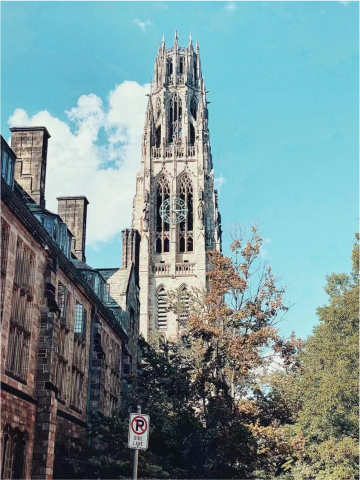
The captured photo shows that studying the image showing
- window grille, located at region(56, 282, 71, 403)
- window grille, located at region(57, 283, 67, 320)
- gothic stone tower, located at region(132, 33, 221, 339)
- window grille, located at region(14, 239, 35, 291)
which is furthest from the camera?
gothic stone tower, located at region(132, 33, 221, 339)

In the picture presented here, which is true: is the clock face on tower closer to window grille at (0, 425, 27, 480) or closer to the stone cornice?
the stone cornice

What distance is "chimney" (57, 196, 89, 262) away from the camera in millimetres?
34875

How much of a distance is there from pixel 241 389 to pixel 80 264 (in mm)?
9455

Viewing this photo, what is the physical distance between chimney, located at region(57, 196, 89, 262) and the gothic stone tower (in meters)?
44.6

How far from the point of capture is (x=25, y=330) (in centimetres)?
1931

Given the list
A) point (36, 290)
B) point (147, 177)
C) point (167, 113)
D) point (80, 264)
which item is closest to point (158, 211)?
point (147, 177)

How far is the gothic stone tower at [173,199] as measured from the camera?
8344 cm

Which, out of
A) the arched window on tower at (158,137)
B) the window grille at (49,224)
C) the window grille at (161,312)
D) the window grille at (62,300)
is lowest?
the window grille at (62,300)

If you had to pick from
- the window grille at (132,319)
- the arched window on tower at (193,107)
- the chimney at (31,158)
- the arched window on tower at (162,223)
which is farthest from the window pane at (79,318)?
the arched window on tower at (193,107)

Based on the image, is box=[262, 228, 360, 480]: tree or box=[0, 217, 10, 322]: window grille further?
box=[262, 228, 360, 480]: tree

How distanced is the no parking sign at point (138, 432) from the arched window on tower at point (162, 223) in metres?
73.1

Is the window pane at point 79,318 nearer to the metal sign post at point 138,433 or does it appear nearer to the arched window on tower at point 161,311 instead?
the metal sign post at point 138,433

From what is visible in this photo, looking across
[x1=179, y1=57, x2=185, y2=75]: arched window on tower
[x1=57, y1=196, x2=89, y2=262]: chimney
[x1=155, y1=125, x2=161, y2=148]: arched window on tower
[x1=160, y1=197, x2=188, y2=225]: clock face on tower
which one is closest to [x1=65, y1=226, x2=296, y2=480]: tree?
[x1=57, y1=196, x2=89, y2=262]: chimney

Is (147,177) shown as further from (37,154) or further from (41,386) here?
(41,386)
